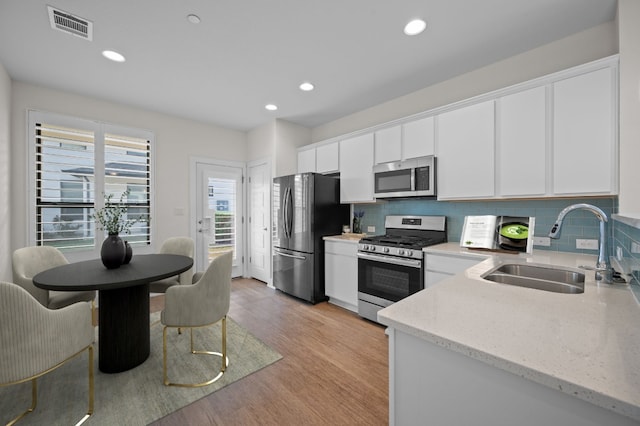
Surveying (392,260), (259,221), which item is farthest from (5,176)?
(392,260)

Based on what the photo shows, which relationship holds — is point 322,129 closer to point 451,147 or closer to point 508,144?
point 451,147

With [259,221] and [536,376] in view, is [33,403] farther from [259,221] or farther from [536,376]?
[259,221]

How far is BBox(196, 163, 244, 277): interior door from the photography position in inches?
170

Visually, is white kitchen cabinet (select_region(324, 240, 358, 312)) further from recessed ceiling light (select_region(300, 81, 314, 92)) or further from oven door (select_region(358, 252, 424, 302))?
recessed ceiling light (select_region(300, 81, 314, 92))

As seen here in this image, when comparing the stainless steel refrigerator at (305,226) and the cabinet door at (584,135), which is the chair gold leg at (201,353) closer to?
the stainless steel refrigerator at (305,226)

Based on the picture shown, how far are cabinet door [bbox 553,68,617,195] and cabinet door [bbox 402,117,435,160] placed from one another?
0.99 m

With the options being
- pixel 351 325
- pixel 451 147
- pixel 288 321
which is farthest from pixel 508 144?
pixel 288 321

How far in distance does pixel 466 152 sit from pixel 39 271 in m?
4.08

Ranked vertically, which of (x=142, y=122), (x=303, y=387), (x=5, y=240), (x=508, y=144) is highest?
(x=142, y=122)

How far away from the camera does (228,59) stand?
2531mm

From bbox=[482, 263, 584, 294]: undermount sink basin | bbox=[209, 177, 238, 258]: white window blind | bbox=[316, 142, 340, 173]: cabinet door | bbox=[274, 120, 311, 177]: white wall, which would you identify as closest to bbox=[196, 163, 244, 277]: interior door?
bbox=[209, 177, 238, 258]: white window blind

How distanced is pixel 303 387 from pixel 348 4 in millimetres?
2739

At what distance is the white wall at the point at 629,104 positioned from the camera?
5.63 ft

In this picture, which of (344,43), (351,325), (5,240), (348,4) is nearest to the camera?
(348,4)
